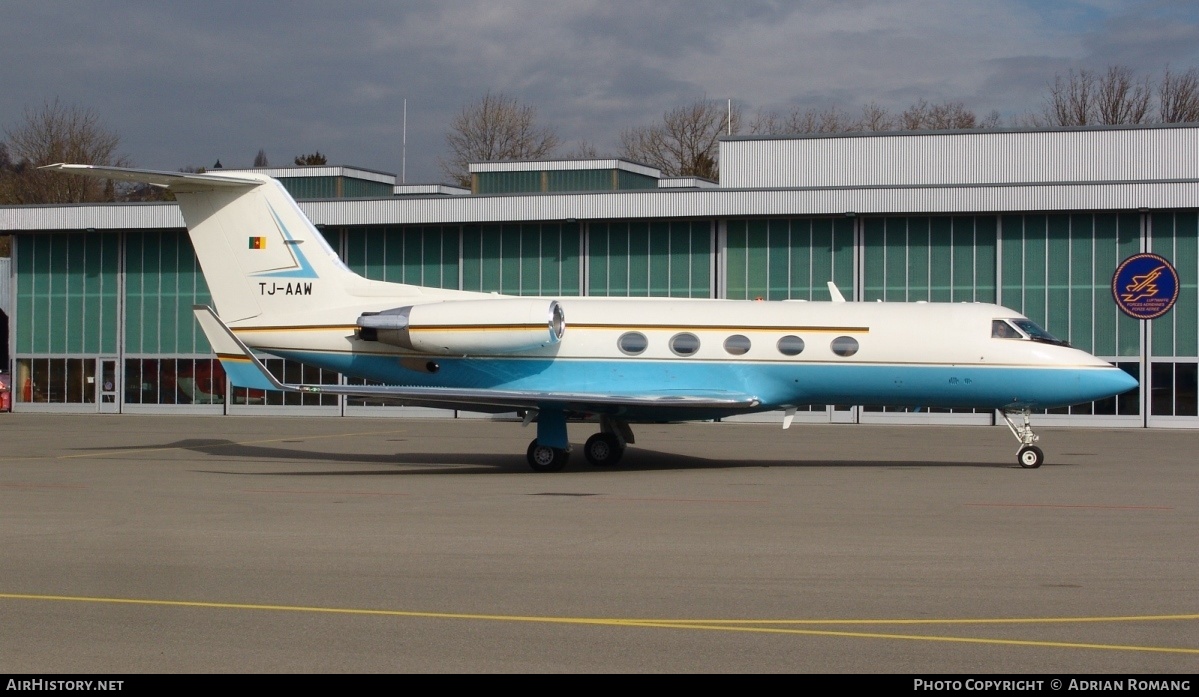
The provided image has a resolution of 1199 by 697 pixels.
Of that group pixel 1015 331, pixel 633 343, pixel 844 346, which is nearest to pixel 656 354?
pixel 633 343

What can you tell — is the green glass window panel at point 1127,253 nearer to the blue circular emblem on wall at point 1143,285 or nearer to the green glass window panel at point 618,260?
the blue circular emblem on wall at point 1143,285

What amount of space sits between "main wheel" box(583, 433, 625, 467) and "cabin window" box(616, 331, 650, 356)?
1.54 meters

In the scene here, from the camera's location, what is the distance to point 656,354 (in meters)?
21.0

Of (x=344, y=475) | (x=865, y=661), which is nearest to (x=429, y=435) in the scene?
(x=344, y=475)

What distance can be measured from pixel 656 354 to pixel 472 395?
3370mm

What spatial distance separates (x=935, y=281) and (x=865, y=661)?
33380 mm

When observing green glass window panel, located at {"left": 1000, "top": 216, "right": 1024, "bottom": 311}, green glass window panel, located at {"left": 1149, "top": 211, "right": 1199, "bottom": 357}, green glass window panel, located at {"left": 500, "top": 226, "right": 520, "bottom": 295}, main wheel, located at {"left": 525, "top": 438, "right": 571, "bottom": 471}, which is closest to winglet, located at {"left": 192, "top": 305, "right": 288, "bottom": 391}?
main wheel, located at {"left": 525, "top": 438, "right": 571, "bottom": 471}

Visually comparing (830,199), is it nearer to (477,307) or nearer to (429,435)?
(429,435)

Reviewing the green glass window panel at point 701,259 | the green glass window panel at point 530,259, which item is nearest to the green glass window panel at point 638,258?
the green glass window panel at point 701,259

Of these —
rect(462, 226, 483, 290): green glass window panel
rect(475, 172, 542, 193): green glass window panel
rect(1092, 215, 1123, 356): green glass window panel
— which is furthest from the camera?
rect(475, 172, 542, 193): green glass window panel

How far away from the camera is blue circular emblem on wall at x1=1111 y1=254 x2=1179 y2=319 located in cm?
3722

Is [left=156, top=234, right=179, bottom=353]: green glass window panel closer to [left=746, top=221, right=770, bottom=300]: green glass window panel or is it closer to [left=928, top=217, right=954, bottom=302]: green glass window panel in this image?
[left=746, top=221, right=770, bottom=300]: green glass window panel

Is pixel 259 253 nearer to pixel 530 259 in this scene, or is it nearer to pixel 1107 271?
pixel 530 259

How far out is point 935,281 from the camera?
38969 millimetres
